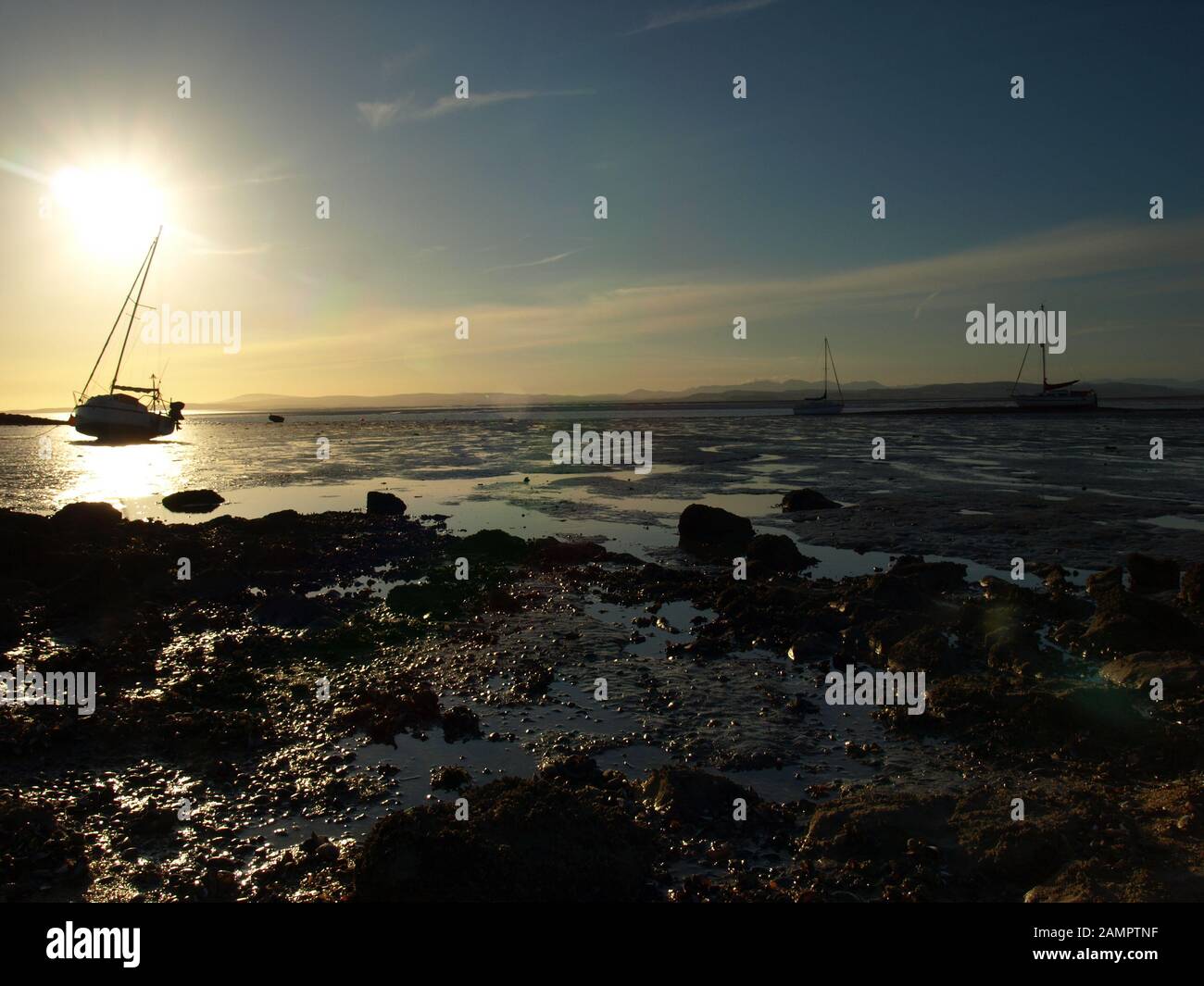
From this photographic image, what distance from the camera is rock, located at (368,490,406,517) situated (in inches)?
1054

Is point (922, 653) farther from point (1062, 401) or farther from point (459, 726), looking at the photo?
Result: point (1062, 401)

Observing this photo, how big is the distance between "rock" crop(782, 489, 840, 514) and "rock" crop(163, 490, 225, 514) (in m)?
23.8

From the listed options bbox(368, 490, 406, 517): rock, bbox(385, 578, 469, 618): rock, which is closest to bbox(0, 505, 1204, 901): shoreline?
bbox(385, 578, 469, 618): rock

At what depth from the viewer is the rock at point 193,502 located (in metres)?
29.5

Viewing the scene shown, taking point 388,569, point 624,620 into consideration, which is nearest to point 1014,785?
point 624,620

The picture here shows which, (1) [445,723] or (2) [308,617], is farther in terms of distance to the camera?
(2) [308,617]

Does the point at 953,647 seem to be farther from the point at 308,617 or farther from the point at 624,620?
the point at 308,617

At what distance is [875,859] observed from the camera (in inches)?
→ 246

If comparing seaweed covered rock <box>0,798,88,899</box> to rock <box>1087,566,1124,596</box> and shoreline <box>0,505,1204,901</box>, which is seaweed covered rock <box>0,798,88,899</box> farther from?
rock <box>1087,566,1124,596</box>

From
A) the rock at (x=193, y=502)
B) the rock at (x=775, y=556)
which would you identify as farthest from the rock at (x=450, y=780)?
the rock at (x=193, y=502)

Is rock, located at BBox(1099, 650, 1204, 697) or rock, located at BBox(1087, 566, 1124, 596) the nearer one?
rock, located at BBox(1099, 650, 1204, 697)

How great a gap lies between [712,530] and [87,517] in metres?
19.8

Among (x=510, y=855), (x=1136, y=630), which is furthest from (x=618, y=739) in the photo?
(x=1136, y=630)
